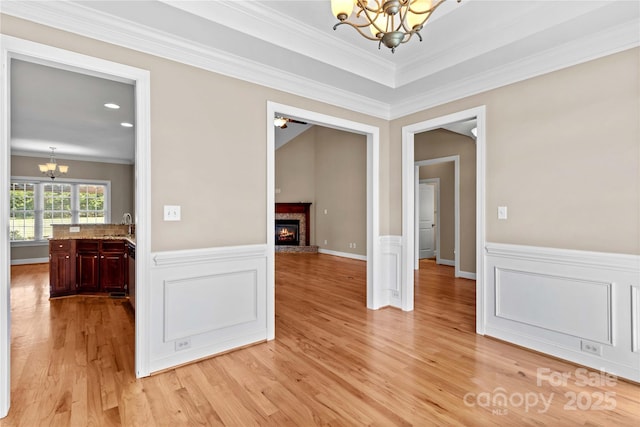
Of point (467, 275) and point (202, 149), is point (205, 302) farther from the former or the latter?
point (467, 275)

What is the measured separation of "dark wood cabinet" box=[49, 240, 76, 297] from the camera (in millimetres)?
4656

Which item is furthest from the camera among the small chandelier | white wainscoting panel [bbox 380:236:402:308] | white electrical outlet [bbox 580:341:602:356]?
the small chandelier

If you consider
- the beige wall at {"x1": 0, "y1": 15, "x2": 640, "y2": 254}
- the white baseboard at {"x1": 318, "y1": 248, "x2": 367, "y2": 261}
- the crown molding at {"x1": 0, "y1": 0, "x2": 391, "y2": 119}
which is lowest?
the white baseboard at {"x1": 318, "y1": 248, "x2": 367, "y2": 261}

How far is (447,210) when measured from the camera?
7.06 meters

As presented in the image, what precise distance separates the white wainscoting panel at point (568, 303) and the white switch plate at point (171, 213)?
2.95 metres

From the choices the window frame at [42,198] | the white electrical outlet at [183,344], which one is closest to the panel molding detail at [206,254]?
the white electrical outlet at [183,344]

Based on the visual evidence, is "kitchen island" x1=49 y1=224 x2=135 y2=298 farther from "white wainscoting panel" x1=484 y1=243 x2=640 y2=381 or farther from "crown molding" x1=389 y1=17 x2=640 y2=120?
"white wainscoting panel" x1=484 y1=243 x2=640 y2=381

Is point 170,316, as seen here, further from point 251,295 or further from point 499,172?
point 499,172

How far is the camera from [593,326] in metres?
2.51

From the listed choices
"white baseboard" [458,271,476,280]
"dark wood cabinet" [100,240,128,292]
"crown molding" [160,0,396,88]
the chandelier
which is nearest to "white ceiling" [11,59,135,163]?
"crown molding" [160,0,396,88]

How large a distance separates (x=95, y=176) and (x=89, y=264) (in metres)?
4.91

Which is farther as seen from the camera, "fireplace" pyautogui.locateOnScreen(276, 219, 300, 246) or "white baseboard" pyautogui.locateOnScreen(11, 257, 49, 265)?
"fireplace" pyautogui.locateOnScreen(276, 219, 300, 246)

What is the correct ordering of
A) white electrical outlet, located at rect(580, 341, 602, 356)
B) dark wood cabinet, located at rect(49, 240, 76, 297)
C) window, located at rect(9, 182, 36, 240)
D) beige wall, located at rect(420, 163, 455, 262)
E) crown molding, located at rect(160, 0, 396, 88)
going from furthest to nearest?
window, located at rect(9, 182, 36, 240), beige wall, located at rect(420, 163, 455, 262), dark wood cabinet, located at rect(49, 240, 76, 297), white electrical outlet, located at rect(580, 341, 602, 356), crown molding, located at rect(160, 0, 396, 88)

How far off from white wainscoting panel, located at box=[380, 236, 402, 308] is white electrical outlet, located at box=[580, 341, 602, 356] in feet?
6.08
